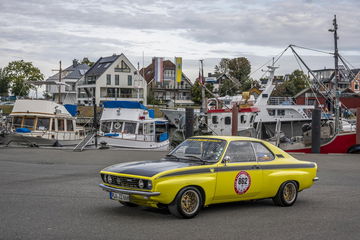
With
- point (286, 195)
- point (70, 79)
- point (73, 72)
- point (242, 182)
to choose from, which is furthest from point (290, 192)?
point (73, 72)

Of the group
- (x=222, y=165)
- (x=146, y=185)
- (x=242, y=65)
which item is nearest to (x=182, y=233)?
(x=146, y=185)

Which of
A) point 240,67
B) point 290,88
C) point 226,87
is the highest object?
point 240,67

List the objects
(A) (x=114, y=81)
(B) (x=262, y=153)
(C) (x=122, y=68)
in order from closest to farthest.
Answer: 1. (B) (x=262, y=153)
2. (A) (x=114, y=81)
3. (C) (x=122, y=68)

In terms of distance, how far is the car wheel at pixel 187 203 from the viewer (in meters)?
8.96

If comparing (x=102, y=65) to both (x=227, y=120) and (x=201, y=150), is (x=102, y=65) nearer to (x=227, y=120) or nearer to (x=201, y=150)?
(x=227, y=120)

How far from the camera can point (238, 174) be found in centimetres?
998

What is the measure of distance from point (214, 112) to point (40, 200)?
2806cm

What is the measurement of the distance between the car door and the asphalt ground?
0.38 meters

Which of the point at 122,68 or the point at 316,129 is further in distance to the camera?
the point at 122,68

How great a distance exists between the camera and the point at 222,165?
9.77 m

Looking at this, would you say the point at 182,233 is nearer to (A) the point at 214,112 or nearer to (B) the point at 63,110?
(B) the point at 63,110

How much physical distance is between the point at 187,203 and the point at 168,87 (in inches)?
3865

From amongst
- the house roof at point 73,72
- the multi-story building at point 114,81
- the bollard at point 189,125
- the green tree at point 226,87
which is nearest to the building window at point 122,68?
the multi-story building at point 114,81

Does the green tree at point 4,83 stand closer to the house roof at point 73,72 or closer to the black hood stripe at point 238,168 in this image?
the house roof at point 73,72
